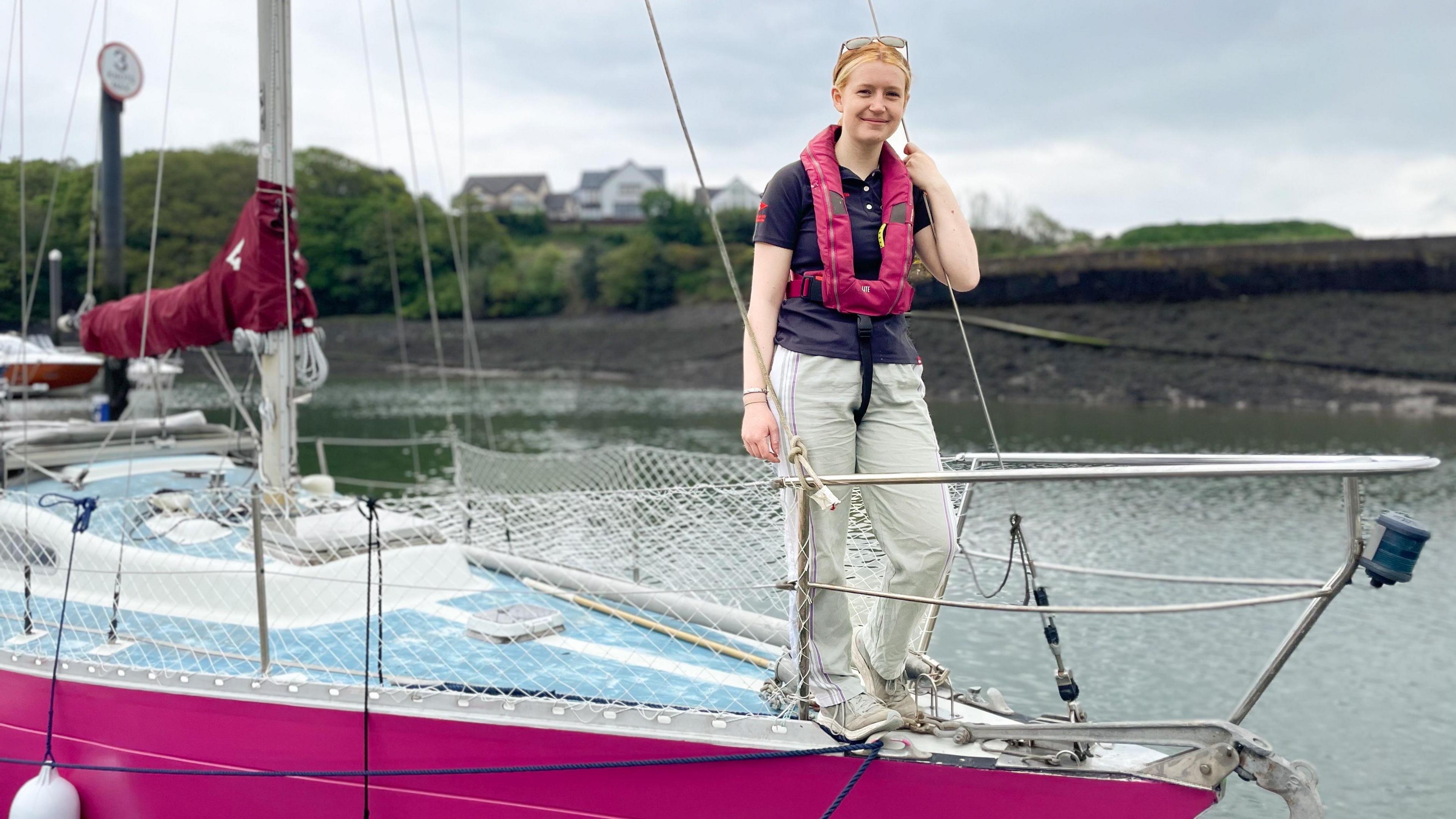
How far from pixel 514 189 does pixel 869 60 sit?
9914 centimetres

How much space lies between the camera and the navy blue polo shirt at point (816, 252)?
280 centimetres

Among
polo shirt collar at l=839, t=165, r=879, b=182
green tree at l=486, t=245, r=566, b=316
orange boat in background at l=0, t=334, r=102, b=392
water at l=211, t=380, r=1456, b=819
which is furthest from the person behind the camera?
green tree at l=486, t=245, r=566, b=316

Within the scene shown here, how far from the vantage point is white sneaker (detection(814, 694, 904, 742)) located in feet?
9.26

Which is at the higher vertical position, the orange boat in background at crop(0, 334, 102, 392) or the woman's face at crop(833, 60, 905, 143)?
the woman's face at crop(833, 60, 905, 143)

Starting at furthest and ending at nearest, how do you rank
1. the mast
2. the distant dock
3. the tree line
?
the tree line
the distant dock
the mast

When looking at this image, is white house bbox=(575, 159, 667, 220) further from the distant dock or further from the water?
the water

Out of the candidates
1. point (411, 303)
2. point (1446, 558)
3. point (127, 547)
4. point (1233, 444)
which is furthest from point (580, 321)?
point (127, 547)

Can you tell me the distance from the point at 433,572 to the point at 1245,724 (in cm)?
524

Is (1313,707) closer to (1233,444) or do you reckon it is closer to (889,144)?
(889,144)

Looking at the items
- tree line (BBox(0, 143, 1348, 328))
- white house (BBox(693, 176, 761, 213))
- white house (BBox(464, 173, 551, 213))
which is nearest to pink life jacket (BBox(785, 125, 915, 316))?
tree line (BBox(0, 143, 1348, 328))

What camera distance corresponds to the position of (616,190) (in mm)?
95500

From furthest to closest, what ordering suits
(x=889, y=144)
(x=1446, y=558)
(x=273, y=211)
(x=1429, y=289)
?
(x=1429, y=289)
(x=1446, y=558)
(x=273, y=211)
(x=889, y=144)

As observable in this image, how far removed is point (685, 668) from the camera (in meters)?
3.79

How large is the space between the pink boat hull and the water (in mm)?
3048
